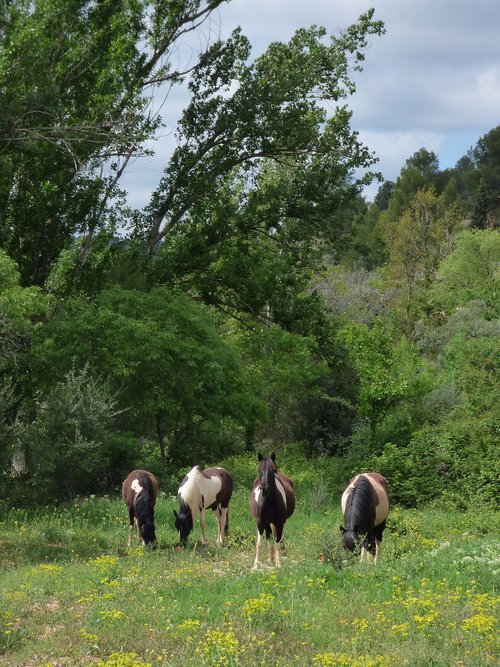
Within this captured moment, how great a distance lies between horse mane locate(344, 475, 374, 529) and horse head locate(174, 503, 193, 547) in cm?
389

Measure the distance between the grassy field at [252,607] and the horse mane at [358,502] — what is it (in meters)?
0.49

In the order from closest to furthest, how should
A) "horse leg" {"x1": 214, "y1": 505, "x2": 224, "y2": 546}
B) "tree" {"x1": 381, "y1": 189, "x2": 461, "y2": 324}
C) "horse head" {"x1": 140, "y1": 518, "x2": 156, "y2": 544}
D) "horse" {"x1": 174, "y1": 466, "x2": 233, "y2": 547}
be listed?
"horse head" {"x1": 140, "y1": 518, "x2": 156, "y2": 544}
"horse" {"x1": 174, "y1": 466, "x2": 233, "y2": 547}
"horse leg" {"x1": 214, "y1": 505, "x2": 224, "y2": 546}
"tree" {"x1": 381, "y1": 189, "x2": 461, "y2": 324}

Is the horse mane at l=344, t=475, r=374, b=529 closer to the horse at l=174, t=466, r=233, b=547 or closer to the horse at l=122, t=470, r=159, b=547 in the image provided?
the horse at l=174, t=466, r=233, b=547

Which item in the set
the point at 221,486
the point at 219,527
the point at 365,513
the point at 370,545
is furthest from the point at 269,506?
the point at 219,527

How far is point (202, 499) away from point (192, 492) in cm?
34

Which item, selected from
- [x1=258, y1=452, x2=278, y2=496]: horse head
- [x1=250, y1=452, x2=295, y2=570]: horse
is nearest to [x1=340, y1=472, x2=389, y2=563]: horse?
[x1=250, y1=452, x2=295, y2=570]: horse

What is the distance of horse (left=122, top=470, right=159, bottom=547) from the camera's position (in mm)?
16953

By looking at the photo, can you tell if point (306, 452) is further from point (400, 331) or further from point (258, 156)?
point (400, 331)

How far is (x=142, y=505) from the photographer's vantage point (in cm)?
1712

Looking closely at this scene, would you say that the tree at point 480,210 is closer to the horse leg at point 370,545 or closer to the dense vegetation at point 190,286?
the dense vegetation at point 190,286

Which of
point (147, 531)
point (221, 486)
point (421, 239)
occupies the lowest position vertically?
point (147, 531)

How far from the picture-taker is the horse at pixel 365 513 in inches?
561

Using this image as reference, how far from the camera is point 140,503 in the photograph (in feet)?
56.3

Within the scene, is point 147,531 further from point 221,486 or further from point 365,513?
point 365,513
